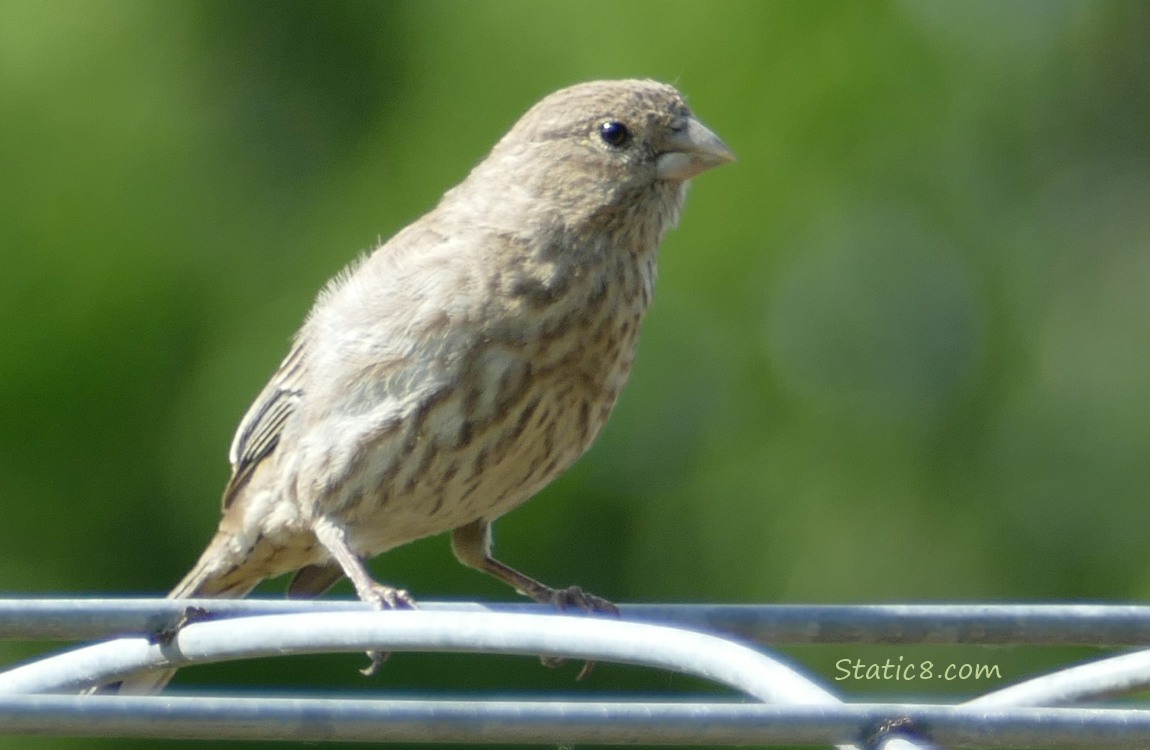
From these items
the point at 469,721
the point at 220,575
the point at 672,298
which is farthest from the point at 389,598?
the point at 469,721

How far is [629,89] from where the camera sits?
177 inches

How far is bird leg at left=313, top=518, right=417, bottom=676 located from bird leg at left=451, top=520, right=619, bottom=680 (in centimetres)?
37

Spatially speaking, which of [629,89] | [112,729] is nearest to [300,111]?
[629,89]

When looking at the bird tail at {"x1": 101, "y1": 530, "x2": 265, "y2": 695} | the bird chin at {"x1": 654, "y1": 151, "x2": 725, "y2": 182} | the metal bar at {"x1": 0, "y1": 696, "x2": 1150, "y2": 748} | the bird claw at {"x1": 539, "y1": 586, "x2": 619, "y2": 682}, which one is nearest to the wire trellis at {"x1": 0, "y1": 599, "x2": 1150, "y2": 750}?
the metal bar at {"x1": 0, "y1": 696, "x2": 1150, "y2": 748}

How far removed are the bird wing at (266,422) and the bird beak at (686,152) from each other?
1.08m

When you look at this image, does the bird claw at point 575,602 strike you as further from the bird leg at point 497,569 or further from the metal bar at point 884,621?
the metal bar at point 884,621

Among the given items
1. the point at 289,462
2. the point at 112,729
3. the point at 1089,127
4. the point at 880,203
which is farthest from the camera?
the point at 1089,127

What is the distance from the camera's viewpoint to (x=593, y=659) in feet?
7.28

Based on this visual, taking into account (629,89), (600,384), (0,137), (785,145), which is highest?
(785,145)

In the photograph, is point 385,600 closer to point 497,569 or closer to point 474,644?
point 497,569

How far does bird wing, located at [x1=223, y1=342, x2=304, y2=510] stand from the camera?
4.61m

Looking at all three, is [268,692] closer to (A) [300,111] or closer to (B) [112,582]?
(B) [112,582]

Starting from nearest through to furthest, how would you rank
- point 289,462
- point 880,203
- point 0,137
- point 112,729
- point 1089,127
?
point 112,729 → point 289,462 → point 0,137 → point 880,203 → point 1089,127

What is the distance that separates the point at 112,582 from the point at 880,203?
9.18 feet
